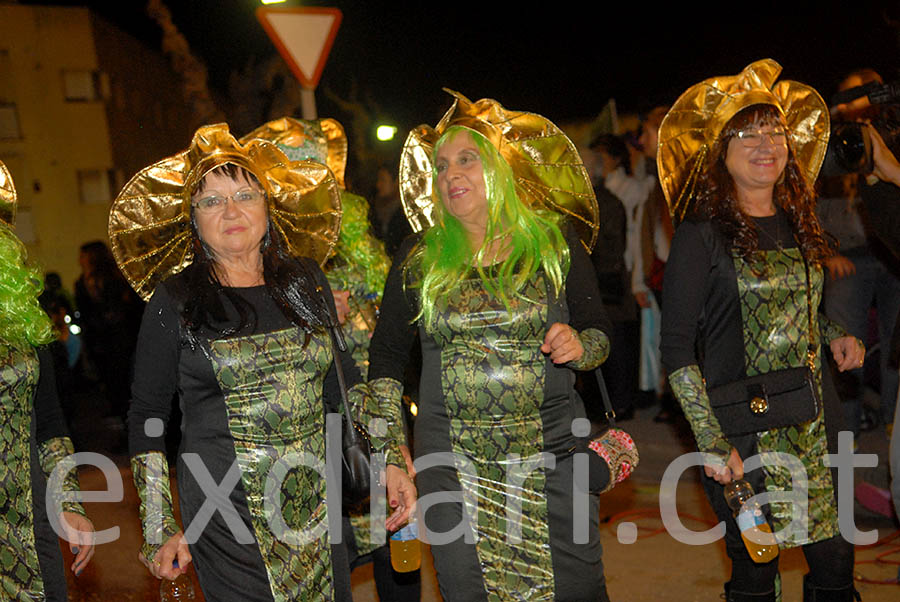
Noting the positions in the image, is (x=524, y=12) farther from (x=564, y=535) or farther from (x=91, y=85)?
(x=91, y=85)

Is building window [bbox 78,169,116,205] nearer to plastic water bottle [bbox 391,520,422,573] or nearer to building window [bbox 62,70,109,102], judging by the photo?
building window [bbox 62,70,109,102]

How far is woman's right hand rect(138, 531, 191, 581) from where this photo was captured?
8.98 feet

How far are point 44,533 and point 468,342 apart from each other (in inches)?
63.2

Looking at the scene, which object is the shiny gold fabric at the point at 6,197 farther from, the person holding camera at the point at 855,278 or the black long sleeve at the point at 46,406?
the person holding camera at the point at 855,278

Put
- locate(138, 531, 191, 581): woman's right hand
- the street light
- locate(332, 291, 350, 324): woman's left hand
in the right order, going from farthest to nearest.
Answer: the street light → locate(332, 291, 350, 324): woman's left hand → locate(138, 531, 191, 581): woman's right hand

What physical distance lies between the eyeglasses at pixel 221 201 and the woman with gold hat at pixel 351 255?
106 centimetres

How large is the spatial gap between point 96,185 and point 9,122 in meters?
3.75

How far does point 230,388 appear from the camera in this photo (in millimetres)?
2889

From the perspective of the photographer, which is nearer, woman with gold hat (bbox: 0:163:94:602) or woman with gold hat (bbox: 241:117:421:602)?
woman with gold hat (bbox: 0:163:94:602)

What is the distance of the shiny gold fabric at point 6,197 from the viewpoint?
3123 mm

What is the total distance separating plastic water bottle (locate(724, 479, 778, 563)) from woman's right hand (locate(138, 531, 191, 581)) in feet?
6.11

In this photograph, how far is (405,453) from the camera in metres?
3.24

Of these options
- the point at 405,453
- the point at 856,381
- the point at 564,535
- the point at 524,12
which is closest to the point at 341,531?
the point at 405,453

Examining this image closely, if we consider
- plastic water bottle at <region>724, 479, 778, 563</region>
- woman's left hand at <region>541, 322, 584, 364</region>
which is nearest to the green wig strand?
woman's left hand at <region>541, 322, 584, 364</region>
